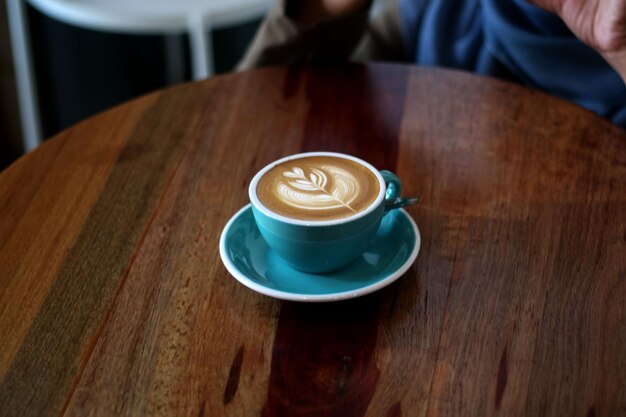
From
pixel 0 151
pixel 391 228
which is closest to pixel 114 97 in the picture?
pixel 0 151

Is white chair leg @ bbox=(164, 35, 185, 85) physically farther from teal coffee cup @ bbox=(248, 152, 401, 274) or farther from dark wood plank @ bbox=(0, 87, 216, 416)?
teal coffee cup @ bbox=(248, 152, 401, 274)

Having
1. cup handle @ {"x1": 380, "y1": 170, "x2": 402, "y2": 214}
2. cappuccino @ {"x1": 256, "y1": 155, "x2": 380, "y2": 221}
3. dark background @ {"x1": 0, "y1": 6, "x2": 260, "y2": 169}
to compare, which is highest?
cappuccino @ {"x1": 256, "y1": 155, "x2": 380, "y2": 221}

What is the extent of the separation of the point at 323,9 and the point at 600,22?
1.35ft

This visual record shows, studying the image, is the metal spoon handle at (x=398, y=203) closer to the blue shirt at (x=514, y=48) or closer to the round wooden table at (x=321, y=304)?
the round wooden table at (x=321, y=304)

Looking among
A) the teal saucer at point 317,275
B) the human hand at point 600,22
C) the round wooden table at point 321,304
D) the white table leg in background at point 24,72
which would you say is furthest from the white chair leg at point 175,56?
the teal saucer at point 317,275

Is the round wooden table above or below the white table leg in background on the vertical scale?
above

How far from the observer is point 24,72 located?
1.84 m

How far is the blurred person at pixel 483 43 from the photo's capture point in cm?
113

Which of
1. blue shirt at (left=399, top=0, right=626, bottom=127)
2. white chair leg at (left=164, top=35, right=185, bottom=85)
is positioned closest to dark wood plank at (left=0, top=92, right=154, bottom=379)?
blue shirt at (left=399, top=0, right=626, bottom=127)

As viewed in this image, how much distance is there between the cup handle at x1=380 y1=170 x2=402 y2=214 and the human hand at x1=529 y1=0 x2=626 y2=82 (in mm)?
439

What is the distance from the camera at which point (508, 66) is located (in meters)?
1.19

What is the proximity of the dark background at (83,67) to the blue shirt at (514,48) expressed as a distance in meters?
0.91

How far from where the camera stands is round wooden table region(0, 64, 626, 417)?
1.92 ft

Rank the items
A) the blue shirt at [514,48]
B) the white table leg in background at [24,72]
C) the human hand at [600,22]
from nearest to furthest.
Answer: the human hand at [600,22]
the blue shirt at [514,48]
the white table leg in background at [24,72]
